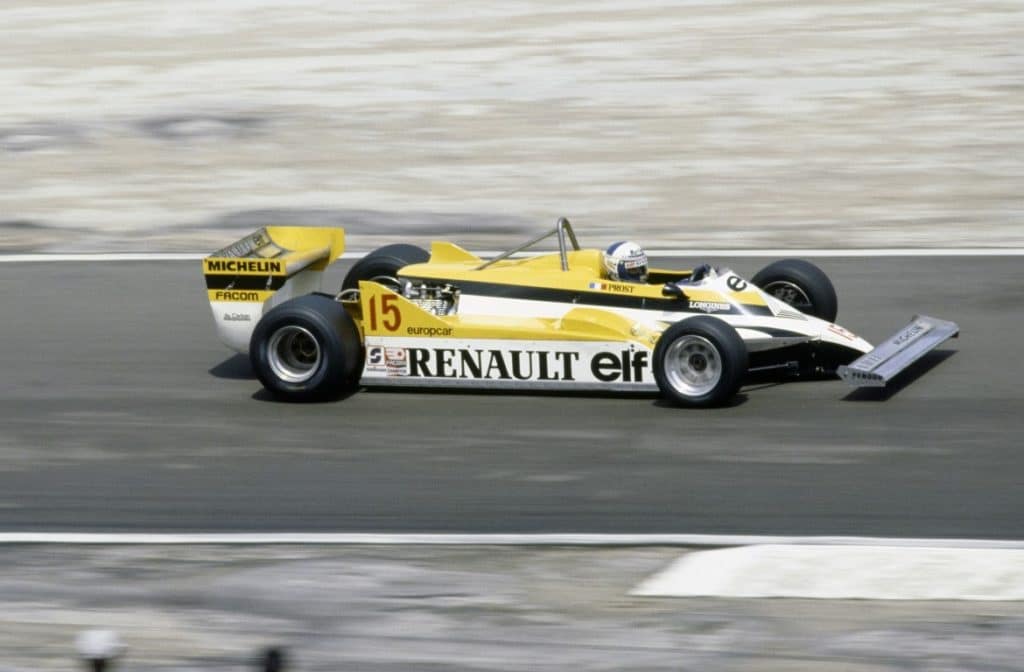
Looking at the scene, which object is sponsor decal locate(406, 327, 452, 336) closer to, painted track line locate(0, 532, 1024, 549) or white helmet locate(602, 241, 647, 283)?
white helmet locate(602, 241, 647, 283)

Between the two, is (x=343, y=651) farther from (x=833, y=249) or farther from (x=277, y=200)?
(x=277, y=200)

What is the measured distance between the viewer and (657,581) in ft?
23.1

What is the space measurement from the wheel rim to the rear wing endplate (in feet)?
2.33

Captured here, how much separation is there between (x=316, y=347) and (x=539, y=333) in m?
1.46

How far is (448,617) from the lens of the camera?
6.65 m

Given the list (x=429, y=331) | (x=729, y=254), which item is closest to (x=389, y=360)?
(x=429, y=331)

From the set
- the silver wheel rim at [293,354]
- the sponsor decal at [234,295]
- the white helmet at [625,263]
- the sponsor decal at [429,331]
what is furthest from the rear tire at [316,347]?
the white helmet at [625,263]

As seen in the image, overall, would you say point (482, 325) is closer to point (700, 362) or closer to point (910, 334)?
point (700, 362)

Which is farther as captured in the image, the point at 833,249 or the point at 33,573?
the point at 833,249

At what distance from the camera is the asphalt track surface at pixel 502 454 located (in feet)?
26.8

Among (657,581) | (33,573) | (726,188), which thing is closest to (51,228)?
(726,188)

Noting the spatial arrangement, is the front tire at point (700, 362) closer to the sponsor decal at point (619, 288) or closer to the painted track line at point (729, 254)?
the sponsor decal at point (619, 288)

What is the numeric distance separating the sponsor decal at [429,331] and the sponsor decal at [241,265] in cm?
116

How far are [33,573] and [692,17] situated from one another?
17.5 meters
